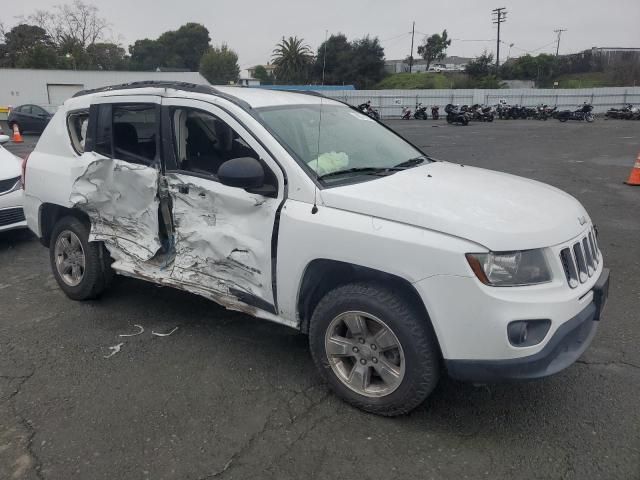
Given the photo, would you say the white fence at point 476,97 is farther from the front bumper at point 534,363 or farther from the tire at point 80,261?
the front bumper at point 534,363

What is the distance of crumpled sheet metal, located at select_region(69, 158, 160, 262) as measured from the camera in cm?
411

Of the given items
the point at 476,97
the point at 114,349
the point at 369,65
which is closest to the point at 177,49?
the point at 369,65

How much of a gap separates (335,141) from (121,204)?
1790mm

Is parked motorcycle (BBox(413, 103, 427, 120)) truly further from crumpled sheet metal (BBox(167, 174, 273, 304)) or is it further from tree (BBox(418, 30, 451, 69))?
tree (BBox(418, 30, 451, 69))

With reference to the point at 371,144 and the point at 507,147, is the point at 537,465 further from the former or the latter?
the point at 507,147

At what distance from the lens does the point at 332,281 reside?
130 inches

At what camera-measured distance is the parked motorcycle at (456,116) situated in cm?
2988

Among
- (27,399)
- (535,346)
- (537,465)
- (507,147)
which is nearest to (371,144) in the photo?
(535,346)

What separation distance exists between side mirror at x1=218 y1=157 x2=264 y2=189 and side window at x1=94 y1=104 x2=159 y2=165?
3.37 ft

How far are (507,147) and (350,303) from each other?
54.0ft

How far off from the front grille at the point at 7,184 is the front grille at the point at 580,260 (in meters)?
6.47

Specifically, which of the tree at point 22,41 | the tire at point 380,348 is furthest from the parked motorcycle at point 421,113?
the tree at point 22,41

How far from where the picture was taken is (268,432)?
3.04 meters

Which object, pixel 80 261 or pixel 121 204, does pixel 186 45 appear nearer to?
pixel 80 261
